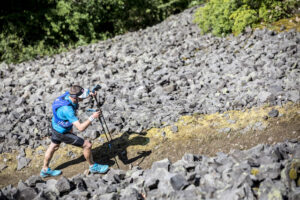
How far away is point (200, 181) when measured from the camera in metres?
5.34

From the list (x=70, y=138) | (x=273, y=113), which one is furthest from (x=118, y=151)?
(x=273, y=113)

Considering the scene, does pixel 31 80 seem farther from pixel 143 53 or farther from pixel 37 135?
pixel 143 53

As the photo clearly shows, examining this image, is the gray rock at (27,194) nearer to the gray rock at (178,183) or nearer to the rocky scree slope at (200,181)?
the rocky scree slope at (200,181)

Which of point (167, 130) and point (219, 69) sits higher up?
point (219, 69)

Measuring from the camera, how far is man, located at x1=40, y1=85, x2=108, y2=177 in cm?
646

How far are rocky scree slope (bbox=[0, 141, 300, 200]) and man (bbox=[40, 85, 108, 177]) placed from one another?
87 cm

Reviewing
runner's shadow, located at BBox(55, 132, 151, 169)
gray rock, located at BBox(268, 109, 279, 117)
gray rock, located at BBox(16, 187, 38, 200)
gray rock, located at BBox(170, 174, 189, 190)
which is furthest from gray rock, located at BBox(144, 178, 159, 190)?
gray rock, located at BBox(268, 109, 279, 117)

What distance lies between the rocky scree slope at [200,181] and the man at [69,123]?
0.87 m

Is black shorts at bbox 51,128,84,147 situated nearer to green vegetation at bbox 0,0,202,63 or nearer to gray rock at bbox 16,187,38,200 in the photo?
gray rock at bbox 16,187,38,200

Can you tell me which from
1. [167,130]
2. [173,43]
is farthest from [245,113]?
[173,43]

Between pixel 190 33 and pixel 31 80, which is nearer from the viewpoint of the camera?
pixel 31 80

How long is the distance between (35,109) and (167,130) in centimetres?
487

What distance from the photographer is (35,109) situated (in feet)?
32.3

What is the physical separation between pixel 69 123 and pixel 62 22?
1176cm
